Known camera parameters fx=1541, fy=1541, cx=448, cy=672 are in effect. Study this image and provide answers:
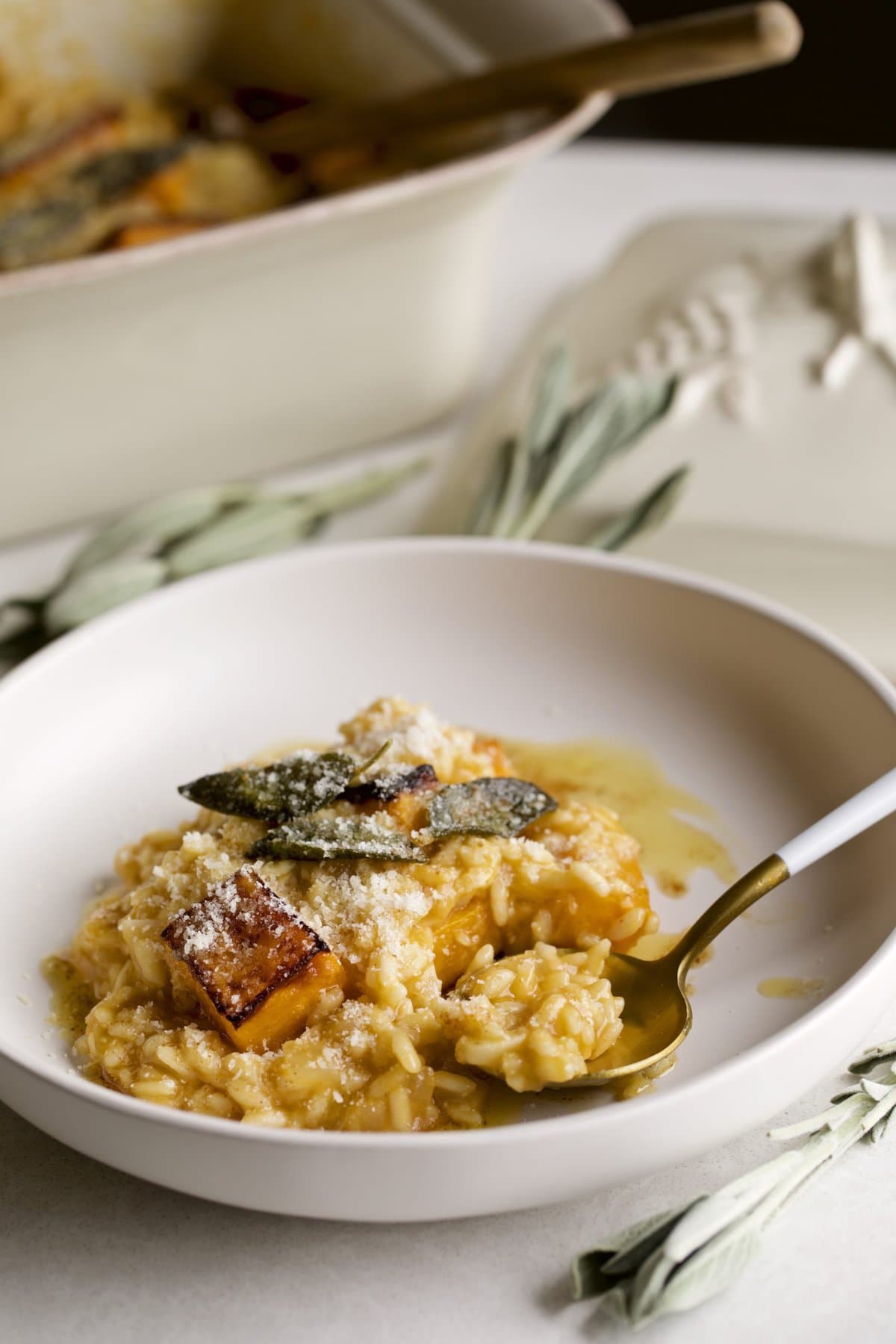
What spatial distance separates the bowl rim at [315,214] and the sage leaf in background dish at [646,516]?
50cm

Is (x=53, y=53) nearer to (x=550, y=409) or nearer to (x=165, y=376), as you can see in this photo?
(x=165, y=376)

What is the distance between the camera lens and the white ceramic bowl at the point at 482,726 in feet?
3.34

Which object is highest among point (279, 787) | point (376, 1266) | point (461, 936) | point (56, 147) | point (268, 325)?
point (56, 147)

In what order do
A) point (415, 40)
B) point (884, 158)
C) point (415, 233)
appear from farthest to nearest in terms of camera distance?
point (884, 158) < point (415, 40) < point (415, 233)

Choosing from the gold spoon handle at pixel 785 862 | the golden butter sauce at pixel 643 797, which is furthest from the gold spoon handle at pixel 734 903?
the golden butter sauce at pixel 643 797

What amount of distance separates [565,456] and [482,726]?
0.44 m

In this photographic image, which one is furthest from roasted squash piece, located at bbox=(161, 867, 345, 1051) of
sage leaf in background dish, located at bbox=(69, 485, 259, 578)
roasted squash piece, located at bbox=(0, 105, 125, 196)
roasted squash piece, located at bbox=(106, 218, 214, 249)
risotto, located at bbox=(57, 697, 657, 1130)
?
roasted squash piece, located at bbox=(0, 105, 125, 196)

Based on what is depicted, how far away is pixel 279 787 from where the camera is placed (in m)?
1.28

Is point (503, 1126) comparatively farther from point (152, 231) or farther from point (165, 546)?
point (152, 231)

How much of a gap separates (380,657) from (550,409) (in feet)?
1.54

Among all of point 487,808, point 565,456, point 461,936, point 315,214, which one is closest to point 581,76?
point 315,214

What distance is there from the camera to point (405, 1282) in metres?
1.12

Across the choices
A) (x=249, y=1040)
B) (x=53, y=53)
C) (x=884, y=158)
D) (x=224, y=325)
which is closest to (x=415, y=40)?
(x=53, y=53)

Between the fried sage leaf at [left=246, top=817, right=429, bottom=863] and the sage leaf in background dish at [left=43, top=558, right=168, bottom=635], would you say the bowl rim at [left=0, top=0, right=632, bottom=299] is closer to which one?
the sage leaf in background dish at [left=43, top=558, right=168, bottom=635]
